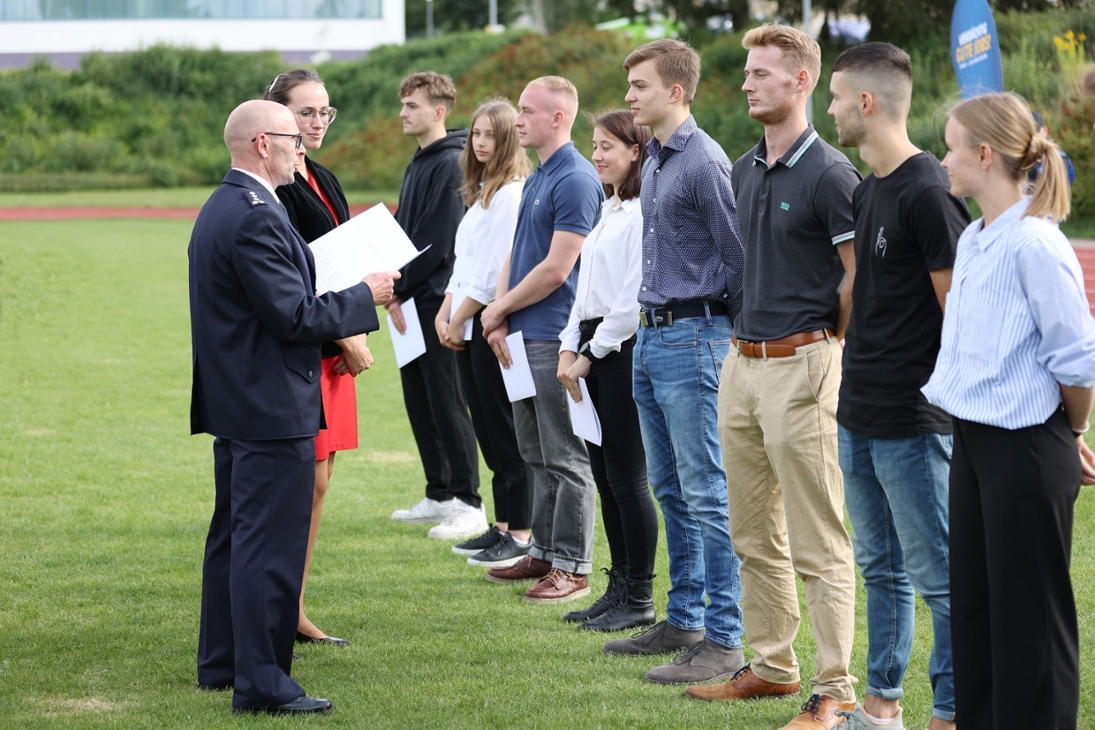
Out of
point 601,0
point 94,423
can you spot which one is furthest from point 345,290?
point 601,0

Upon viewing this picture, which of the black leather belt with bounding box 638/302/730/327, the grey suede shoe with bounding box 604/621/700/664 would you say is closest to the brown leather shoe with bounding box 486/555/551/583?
the grey suede shoe with bounding box 604/621/700/664

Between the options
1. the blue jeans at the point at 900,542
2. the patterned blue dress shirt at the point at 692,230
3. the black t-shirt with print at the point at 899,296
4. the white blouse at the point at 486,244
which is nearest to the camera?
the black t-shirt with print at the point at 899,296

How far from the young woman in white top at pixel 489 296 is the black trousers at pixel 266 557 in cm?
217

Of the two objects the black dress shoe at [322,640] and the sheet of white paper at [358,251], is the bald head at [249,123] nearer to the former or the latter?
the sheet of white paper at [358,251]

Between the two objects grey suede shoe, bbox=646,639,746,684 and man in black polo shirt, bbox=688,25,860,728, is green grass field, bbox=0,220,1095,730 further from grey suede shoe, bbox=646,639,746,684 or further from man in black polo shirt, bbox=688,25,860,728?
man in black polo shirt, bbox=688,25,860,728

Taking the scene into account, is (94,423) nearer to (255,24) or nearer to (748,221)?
(748,221)

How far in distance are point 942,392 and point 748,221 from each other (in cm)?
118

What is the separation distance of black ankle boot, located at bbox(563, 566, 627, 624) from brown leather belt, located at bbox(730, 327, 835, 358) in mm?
1772

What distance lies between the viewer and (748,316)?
13.8ft

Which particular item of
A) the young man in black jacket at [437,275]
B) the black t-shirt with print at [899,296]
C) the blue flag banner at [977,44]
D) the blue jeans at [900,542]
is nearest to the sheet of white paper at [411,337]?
the young man in black jacket at [437,275]

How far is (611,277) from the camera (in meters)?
5.23

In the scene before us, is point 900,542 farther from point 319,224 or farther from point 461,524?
point 461,524

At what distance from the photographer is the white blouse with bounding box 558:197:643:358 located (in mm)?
5125

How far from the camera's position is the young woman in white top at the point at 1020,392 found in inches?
121
